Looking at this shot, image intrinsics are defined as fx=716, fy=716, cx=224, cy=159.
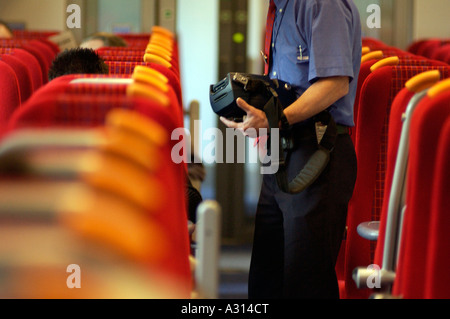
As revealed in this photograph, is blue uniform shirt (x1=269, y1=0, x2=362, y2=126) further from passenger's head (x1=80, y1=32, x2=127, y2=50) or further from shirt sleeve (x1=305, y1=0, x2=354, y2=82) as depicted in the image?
passenger's head (x1=80, y1=32, x2=127, y2=50)

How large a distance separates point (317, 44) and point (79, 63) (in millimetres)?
678

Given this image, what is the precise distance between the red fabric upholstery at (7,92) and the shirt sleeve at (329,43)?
0.88m

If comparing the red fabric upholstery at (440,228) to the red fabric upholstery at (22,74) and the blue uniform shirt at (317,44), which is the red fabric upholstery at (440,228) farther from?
the red fabric upholstery at (22,74)

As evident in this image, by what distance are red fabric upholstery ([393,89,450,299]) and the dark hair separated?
3.34 feet

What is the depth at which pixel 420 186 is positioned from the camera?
127 centimetres

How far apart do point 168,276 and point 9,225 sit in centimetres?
24

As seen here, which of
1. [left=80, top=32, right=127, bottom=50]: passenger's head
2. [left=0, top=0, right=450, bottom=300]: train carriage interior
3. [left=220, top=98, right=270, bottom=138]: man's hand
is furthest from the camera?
[left=80, top=32, right=127, bottom=50]: passenger's head

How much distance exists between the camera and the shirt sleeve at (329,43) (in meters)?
1.98

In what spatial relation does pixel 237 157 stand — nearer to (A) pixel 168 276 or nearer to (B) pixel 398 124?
(B) pixel 398 124

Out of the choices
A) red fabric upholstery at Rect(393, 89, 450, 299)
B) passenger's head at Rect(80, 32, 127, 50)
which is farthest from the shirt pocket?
passenger's head at Rect(80, 32, 127, 50)

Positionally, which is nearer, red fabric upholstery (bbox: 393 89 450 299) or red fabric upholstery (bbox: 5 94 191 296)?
red fabric upholstery (bbox: 5 94 191 296)

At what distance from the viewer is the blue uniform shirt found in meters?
1.98

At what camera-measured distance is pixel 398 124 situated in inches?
59.3

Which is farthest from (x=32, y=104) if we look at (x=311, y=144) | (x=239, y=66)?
(x=239, y=66)
